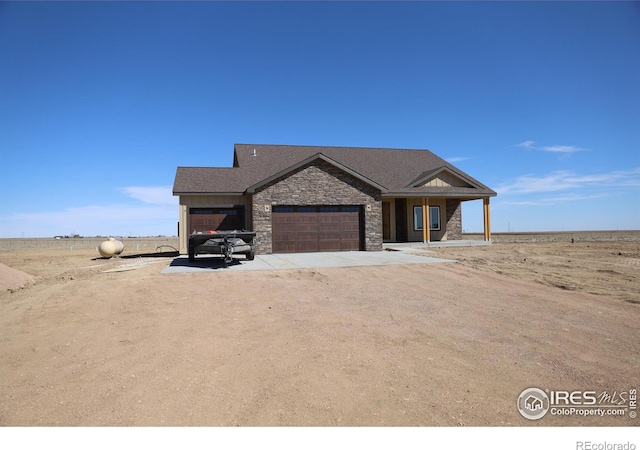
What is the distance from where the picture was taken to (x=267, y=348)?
5.16 metres

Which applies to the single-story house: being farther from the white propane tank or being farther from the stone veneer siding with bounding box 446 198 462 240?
the white propane tank

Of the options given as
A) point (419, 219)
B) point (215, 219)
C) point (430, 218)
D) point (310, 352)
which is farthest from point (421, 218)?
point (310, 352)

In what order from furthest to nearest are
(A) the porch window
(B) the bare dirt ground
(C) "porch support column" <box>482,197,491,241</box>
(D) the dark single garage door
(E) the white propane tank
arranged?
(A) the porch window < (C) "porch support column" <box>482,197,491,241</box> < (E) the white propane tank < (D) the dark single garage door < (B) the bare dirt ground

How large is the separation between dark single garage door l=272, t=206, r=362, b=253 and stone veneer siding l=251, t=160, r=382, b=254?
1.12ft

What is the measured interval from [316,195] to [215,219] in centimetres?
572

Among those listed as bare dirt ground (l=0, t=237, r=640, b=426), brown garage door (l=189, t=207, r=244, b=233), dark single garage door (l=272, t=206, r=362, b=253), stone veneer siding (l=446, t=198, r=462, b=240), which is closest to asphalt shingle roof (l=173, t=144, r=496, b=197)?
brown garage door (l=189, t=207, r=244, b=233)

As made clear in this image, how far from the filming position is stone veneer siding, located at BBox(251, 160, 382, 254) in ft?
61.4

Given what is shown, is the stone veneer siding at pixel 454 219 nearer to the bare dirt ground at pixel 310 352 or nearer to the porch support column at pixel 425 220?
the porch support column at pixel 425 220

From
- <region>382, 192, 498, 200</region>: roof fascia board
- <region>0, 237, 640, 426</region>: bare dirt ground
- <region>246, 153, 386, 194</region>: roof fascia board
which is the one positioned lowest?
<region>0, 237, 640, 426</region>: bare dirt ground

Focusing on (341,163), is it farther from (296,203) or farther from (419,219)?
(419,219)

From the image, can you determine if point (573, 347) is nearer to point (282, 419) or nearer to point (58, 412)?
point (282, 419)
